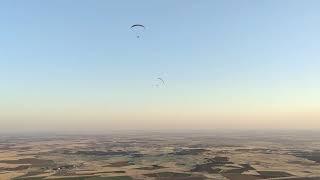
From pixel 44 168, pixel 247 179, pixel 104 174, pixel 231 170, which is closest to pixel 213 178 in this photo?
pixel 247 179

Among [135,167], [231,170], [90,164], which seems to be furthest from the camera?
[90,164]

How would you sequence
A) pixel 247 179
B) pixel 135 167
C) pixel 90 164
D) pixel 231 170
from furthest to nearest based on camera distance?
1. pixel 90 164
2. pixel 135 167
3. pixel 231 170
4. pixel 247 179

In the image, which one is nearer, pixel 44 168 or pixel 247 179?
pixel 247 179

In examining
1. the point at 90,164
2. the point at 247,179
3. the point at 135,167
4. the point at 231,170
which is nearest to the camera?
the point at 247,179

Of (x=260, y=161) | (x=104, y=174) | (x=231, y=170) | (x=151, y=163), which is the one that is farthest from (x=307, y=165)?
(x=104, y=174)

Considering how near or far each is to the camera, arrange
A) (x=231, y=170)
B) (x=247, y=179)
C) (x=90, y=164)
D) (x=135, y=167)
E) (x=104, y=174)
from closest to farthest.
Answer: (x=247, y=179), (x=104, y=174), (x=231, y=170), (x=135, y=167), (x=90, y=164)

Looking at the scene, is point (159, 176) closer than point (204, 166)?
Yes

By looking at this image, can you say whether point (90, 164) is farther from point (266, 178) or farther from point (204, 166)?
point (266, 178)

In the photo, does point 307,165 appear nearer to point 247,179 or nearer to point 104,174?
point 247,179
